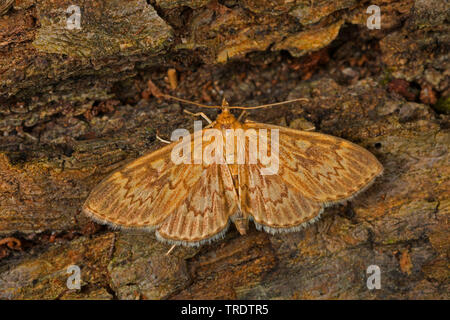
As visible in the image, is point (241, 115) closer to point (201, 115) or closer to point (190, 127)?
point (201, 115)

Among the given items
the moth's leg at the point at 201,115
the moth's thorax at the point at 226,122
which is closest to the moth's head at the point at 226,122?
the moth's thorax at the point at 226,122

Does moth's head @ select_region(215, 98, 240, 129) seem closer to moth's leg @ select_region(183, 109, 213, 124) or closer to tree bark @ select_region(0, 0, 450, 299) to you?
moth's leg @ select_region(183, 109, 213, 124)

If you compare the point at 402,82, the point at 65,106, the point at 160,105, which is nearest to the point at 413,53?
the point at 402,82

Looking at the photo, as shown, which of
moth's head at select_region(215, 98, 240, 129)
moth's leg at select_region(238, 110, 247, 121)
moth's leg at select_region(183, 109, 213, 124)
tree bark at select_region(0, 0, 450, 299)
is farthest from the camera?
moth's leg at select_region(238, 110, 247, 121)

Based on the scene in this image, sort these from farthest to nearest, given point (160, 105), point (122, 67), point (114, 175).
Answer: point (160, 105) → point (122, 67) → point (114, 175)

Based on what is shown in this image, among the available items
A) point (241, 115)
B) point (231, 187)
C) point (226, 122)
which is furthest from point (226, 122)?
point (231, 187)

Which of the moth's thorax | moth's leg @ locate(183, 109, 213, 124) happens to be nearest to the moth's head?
the moth's thorax

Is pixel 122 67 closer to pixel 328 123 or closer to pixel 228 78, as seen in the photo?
pixel 228 78

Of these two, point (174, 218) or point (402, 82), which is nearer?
point (174, 218)
